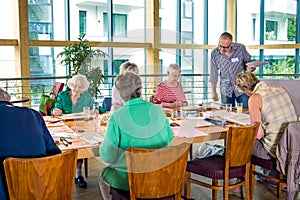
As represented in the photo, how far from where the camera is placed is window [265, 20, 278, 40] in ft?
28.5

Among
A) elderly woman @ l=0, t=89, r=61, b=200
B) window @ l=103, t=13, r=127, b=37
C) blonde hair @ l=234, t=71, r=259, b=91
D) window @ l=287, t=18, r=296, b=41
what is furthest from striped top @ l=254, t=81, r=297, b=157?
window @ l=287, t=18, r=296, b=41

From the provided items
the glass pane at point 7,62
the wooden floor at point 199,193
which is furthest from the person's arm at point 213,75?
the glass pane at point 7,62

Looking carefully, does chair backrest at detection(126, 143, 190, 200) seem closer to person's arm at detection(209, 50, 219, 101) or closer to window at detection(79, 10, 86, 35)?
person's arm at detection(209, 50, 219, 101)

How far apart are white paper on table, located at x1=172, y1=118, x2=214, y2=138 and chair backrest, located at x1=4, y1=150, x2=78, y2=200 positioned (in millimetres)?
938

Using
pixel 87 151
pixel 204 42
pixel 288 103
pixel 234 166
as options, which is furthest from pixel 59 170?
pixel 204 42

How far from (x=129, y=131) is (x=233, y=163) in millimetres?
921

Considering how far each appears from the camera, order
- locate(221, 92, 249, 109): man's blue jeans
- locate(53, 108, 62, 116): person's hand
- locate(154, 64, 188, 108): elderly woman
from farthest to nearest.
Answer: locate(221, 92, 249, 109): man's blue jeans, locate(154, 64, 188, 108): elderly woman, locate(53, 108, 62, 116): person's hand

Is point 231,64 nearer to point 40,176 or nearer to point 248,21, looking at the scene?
point 40,176

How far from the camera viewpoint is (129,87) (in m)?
2.23

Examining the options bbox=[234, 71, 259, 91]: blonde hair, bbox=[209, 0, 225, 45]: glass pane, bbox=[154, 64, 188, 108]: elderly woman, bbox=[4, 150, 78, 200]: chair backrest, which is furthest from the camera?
bbox=[209, 0, 225, 45]: glass pane

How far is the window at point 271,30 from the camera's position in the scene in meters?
8.69

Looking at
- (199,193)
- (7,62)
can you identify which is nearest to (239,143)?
(199,193)

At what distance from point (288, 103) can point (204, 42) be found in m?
6.38

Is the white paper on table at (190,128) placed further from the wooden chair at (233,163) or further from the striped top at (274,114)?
the striped top at (274,114)
